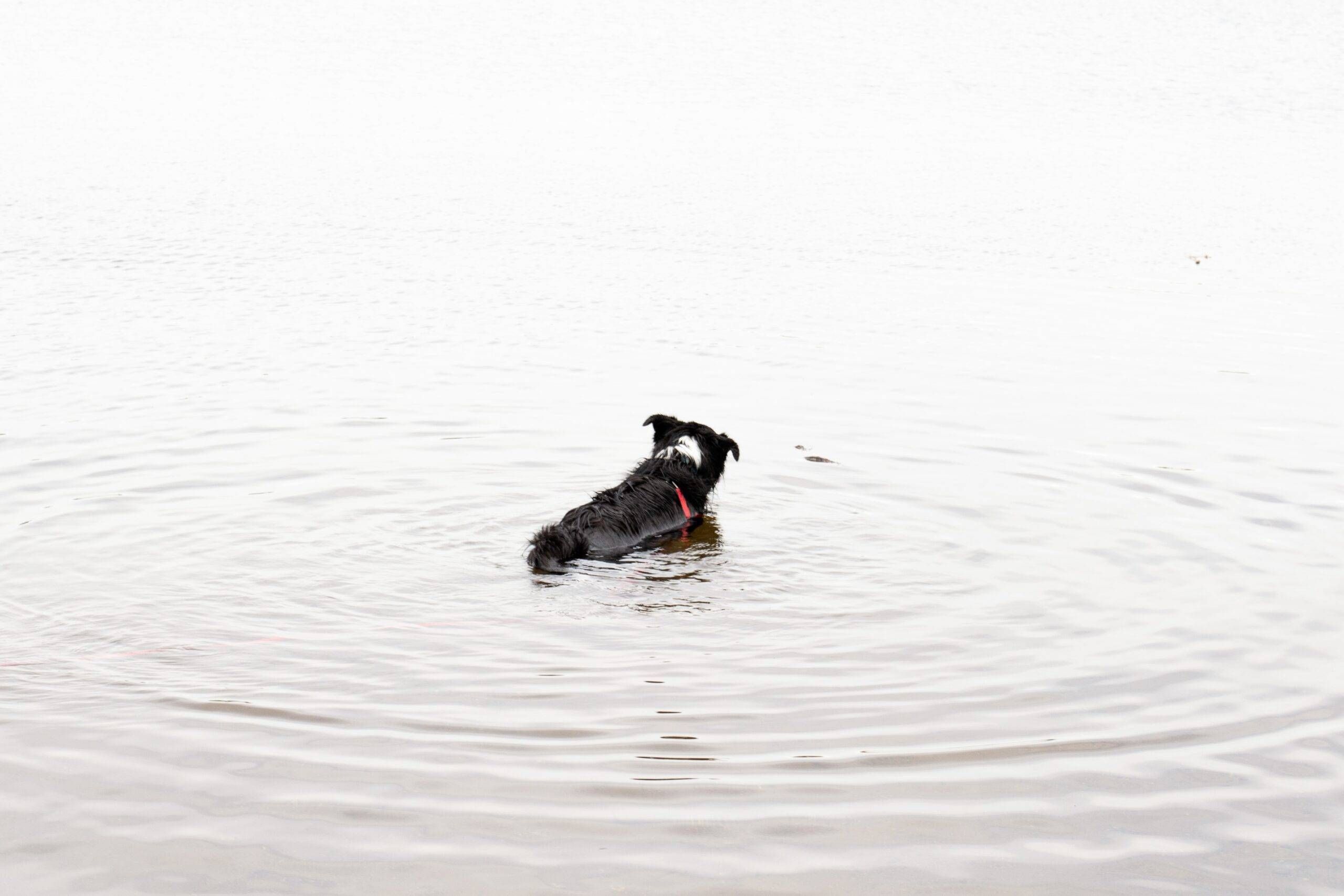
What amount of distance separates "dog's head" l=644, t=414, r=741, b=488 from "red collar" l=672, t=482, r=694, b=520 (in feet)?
0.88

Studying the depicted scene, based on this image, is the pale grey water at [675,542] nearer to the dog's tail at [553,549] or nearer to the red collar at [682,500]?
the dog's tail at [553,549]

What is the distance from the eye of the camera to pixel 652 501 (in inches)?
321

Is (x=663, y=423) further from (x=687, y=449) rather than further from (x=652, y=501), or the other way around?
(x=652, y=501)

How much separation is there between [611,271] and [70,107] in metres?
20.7

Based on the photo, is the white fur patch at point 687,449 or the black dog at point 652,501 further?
the white fur patch at point 687,449

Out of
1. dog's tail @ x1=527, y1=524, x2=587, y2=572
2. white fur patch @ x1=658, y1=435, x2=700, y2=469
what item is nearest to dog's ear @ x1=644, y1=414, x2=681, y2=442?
white fur patch @ x1=658, y1=435, x2=700, y2=469

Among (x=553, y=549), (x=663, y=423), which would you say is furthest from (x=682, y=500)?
(x=553, y=549)

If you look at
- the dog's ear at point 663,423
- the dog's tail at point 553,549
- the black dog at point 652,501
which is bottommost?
the dog's tail at point 553,549

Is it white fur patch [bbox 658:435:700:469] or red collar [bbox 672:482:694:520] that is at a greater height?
white fur patch [bbox 658:435:700:469]

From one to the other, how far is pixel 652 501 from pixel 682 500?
21 centimetres

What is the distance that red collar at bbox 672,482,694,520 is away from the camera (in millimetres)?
8250

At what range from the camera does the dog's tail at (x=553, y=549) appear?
23.7 ft

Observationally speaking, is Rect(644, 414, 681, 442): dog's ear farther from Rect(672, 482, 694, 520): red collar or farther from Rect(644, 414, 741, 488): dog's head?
Rect(672, 482, 694, 520): red collar

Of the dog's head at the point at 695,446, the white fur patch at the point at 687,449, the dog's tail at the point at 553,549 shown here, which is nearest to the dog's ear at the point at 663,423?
the dog's head at the point at 695,446
